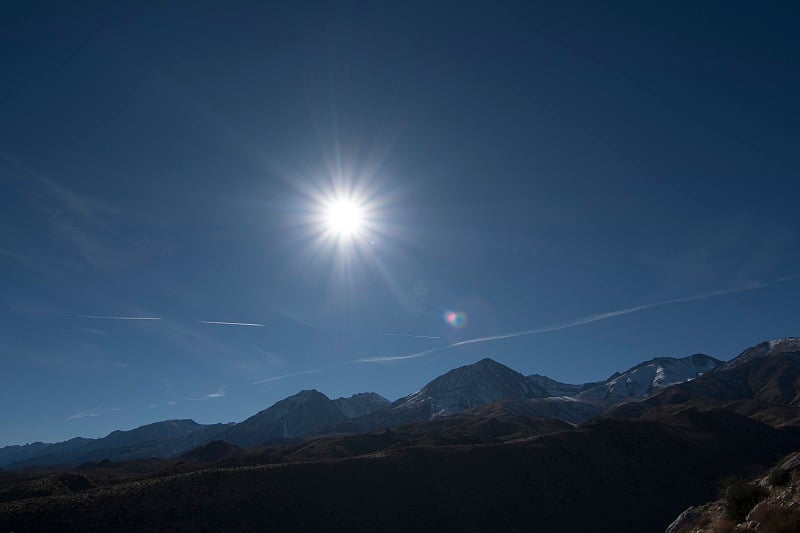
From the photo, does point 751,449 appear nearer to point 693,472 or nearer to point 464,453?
point 693,472

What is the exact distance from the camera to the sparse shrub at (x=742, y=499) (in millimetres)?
20594

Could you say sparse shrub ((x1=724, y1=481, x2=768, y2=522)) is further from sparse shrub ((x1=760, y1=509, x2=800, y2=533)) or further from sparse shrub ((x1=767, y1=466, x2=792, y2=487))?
sparse shrub ((x1=760, y1=509, x2=800, y2=533))

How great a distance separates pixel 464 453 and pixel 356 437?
53.7 m

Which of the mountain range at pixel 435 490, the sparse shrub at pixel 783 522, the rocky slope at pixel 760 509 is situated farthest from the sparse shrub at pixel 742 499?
the mountain range at pixel 435 490

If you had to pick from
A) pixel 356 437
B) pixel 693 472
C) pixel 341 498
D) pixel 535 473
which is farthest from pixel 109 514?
pixel 693 472

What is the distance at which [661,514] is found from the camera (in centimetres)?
6531

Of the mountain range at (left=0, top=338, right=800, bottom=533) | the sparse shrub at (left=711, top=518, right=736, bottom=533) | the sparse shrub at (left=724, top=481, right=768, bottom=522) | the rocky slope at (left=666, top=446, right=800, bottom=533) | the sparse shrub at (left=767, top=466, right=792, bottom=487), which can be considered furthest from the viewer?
the mountain range at (left=0, top=338, right=800, bottom=533)

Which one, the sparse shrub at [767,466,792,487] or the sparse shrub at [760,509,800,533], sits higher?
the sparse shrub at [767,466,792,487]

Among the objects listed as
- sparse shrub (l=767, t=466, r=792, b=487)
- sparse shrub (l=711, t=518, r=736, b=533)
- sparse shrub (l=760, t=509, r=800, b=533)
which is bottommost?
sparse shrub (l=711, t=518, r=736, b=533)

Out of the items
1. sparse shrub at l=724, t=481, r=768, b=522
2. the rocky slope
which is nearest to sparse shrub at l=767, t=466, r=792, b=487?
the rocky slope

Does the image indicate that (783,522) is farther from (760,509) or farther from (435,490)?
(435,490)

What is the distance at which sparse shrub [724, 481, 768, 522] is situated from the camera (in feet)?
67.6

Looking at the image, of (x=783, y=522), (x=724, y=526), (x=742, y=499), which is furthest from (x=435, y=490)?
(x=783, y=522)

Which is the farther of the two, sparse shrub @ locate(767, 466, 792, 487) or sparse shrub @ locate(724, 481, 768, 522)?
sparse shrub @ locate(767, 466, 792, 487)
